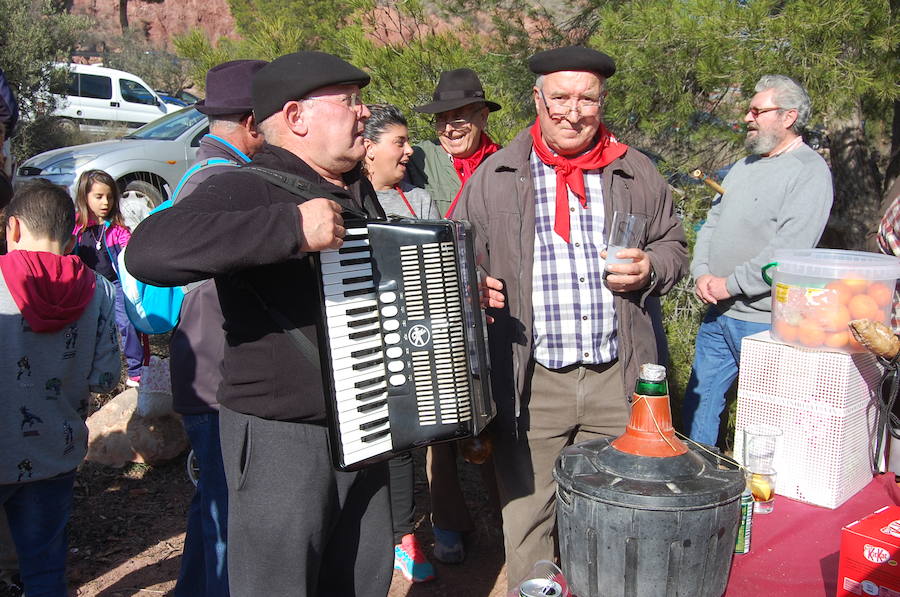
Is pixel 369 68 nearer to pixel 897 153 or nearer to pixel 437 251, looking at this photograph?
pixel 437 251

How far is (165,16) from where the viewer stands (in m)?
40.7

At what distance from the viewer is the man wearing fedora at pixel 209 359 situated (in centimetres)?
276

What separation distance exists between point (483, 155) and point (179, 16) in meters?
41.7

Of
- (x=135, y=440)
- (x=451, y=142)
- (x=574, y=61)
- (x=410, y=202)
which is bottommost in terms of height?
(x=135, y=440)

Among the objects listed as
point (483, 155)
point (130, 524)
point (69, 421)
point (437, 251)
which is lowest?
point (130, 524)

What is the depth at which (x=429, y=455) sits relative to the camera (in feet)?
12.8

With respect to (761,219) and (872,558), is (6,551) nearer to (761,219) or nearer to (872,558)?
(872,558)

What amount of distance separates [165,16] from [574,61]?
43307 millimetres

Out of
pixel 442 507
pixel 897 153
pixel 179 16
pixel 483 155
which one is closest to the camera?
pixel 442 507

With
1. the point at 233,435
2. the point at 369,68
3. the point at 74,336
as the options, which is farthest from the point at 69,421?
the point at 369,68

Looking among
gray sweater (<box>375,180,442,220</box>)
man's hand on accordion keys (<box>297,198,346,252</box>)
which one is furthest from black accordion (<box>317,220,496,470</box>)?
gray sweater (<box>375,180,442,220</box>)

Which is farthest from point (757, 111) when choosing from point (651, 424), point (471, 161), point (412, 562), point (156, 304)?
point (156, 304)

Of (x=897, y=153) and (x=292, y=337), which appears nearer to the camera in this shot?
(x=292, y=337)

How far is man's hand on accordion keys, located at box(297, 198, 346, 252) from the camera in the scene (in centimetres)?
182
